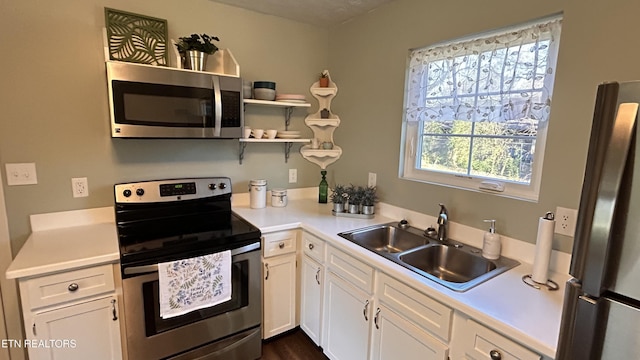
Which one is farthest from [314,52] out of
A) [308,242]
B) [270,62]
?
[308,242]

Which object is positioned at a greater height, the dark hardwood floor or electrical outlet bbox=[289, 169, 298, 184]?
electrical outlet bbox=[289, 169, 298, 184]

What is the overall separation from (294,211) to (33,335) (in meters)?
1.51

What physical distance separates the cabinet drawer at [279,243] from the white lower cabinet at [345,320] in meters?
0.35

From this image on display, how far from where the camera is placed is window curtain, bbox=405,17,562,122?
58.4 inches

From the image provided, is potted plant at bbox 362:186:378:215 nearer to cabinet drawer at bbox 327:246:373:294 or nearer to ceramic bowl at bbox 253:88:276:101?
cabinet drawer at bbox 327:246:373:294

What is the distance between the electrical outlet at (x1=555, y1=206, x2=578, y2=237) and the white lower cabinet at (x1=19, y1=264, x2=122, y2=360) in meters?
2.10

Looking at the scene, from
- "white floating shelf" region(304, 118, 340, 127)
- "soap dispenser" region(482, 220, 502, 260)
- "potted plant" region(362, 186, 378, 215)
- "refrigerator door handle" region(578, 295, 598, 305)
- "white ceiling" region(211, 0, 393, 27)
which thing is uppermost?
"white ceiling" region(211, 0, 393, 27)

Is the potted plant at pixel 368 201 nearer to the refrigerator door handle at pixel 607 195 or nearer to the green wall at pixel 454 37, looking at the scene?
the green wall at pixel 454 37

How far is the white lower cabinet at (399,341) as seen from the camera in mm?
1320

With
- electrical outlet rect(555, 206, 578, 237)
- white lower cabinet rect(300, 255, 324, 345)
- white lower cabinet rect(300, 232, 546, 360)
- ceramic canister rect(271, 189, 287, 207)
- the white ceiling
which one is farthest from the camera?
ceramic canister rect(271, 189, 287, 207)

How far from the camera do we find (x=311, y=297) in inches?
82.4

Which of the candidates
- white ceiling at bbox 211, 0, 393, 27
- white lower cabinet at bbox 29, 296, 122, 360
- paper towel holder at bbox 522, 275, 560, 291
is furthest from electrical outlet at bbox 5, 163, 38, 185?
paper towel holder at bbox 522, 275, 560, 291

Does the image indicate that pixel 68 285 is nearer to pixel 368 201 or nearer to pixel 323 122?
pixel 368 201

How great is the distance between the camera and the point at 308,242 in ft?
6.81
